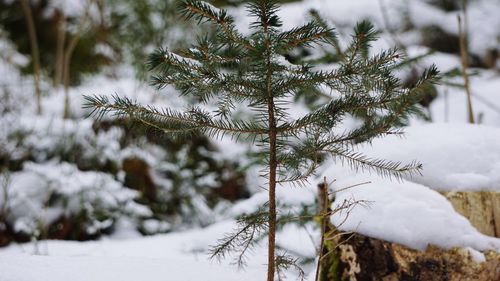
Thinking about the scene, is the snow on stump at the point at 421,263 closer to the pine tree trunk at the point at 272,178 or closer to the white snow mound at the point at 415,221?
the white snow mound at the point at 415,221

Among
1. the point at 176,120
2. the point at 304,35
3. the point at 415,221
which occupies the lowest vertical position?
the point at 415,221

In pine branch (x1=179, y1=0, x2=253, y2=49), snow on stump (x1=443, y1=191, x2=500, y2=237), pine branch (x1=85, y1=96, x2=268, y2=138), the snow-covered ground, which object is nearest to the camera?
pine branch (x1=179, y1=0, x2=253, y2=49)

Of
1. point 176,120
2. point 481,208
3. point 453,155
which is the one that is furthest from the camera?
point 453,155

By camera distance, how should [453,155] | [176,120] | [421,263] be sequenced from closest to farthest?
1. [176,120]
2. [421,263]
3. [453,155]

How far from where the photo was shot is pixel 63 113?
565 cm

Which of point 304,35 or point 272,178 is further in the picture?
point 272,178

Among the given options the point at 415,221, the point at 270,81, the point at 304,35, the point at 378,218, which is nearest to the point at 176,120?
the point at 270,81

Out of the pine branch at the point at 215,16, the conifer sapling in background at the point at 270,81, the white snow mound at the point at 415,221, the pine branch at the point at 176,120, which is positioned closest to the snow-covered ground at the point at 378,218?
the white snow mound at the point at 415,221

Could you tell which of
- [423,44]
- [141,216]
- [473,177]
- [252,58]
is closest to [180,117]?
[252,58]

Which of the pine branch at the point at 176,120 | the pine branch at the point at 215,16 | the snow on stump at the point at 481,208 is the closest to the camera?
the pine branch at the point at 215,16

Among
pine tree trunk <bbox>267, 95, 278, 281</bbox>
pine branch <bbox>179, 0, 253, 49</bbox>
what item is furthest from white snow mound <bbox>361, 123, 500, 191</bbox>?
pine branch <bbox>179, 0, 253, 49</bbox>

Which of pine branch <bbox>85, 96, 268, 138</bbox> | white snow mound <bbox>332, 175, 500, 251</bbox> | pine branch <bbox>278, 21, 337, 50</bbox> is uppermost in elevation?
pine branch <bbox>278, 21, 337, 50</bbox>

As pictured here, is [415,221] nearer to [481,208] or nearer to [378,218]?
[378,218]

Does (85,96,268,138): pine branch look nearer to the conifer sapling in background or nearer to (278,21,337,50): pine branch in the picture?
the conifer sapling in background
